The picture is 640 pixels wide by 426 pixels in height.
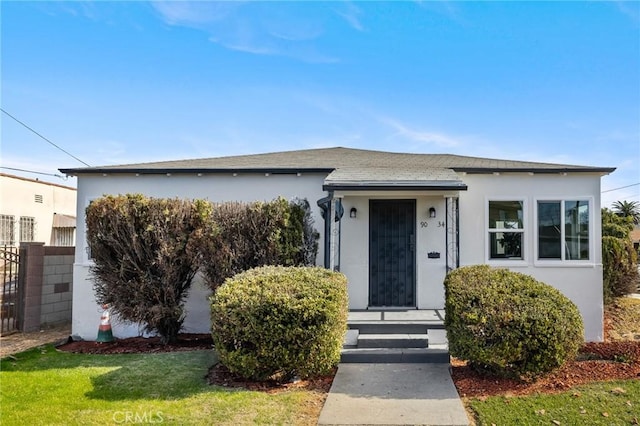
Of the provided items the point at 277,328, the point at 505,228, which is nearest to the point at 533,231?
the point at 505,228

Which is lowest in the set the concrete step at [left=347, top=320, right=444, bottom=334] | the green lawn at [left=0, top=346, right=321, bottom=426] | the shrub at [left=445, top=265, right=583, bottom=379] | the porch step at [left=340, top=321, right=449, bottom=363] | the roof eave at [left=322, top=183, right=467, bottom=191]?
the green lawn at [left=0, top=346, right=321, bottom=426]

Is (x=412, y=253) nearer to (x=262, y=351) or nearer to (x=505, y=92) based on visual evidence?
(x=262, y=351)

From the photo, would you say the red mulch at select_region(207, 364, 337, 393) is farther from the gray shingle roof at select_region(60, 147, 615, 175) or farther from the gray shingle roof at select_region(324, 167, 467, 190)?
the gray shingle roof at select_region(60, 147, 615, 175)

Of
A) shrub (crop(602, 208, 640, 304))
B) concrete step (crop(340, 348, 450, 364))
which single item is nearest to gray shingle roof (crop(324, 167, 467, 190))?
concrete step (crop(340, 348, 450, 364))

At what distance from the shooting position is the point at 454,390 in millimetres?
5414

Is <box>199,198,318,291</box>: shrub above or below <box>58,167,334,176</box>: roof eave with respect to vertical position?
below

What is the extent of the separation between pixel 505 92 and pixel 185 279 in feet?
38.8

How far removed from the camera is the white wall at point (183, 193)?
9.32 m

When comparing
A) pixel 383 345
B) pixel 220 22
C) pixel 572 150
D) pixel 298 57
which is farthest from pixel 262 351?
pixel 572 150

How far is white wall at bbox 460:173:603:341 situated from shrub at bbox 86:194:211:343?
594 centimetres

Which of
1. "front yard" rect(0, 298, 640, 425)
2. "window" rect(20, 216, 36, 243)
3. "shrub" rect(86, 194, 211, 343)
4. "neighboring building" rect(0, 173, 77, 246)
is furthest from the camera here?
"window" rect(20, 216, 36, 243)

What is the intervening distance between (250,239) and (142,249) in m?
2.14

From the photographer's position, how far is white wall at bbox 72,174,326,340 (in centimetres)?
932

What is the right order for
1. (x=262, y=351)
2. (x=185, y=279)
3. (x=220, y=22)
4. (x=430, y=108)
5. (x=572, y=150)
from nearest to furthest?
(x=262, y=351) → (x=185, y=279) → (x=220, y=22) → (x=430, y=108) → (x=572, y=150)
